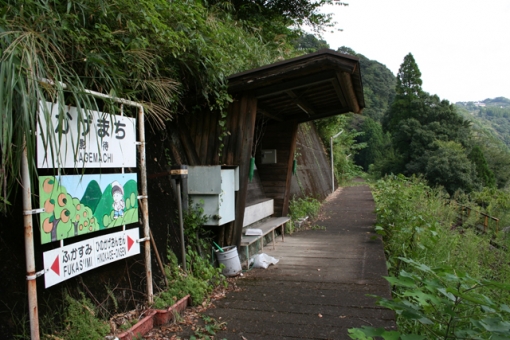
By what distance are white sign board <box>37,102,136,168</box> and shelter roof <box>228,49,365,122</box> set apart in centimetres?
205

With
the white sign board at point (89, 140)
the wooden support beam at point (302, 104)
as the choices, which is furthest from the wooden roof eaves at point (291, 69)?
the white sign board at point (89, 140)

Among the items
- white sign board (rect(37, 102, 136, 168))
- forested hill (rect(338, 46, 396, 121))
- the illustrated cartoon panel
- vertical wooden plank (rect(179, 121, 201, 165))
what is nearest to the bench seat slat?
vertical wooden plank (rect(179, 121, 201, 165))

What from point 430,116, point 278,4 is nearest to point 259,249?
point 278,4

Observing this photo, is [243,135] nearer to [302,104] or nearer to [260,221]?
[302,104]

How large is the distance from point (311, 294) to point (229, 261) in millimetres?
1219

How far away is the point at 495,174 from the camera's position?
3231 centimetres

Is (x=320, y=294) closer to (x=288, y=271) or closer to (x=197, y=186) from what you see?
(x=288, y=271)

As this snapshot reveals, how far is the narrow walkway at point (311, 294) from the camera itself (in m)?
3.58

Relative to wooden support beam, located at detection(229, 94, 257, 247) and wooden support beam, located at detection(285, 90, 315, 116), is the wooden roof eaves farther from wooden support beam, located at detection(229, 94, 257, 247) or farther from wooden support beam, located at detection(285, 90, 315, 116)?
wooden support beam, located at detection(285, 90, 315, 116)

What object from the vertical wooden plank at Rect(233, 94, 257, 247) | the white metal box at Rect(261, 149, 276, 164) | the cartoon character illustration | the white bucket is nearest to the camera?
the cartoon character illustration

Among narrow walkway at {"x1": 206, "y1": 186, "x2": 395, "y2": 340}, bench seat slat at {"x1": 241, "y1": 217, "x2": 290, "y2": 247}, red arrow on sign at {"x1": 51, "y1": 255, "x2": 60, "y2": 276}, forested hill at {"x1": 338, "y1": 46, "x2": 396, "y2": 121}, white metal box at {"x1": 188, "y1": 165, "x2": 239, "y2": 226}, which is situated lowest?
narrow walkway at {"x1": 206, "y1": 186, "x2": 395, "y2": 340}

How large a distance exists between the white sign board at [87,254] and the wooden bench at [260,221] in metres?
2.42

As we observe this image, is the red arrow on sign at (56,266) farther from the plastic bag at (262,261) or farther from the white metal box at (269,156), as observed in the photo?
the white metal box at (269,156)

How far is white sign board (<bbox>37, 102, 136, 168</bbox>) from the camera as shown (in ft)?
8.52
